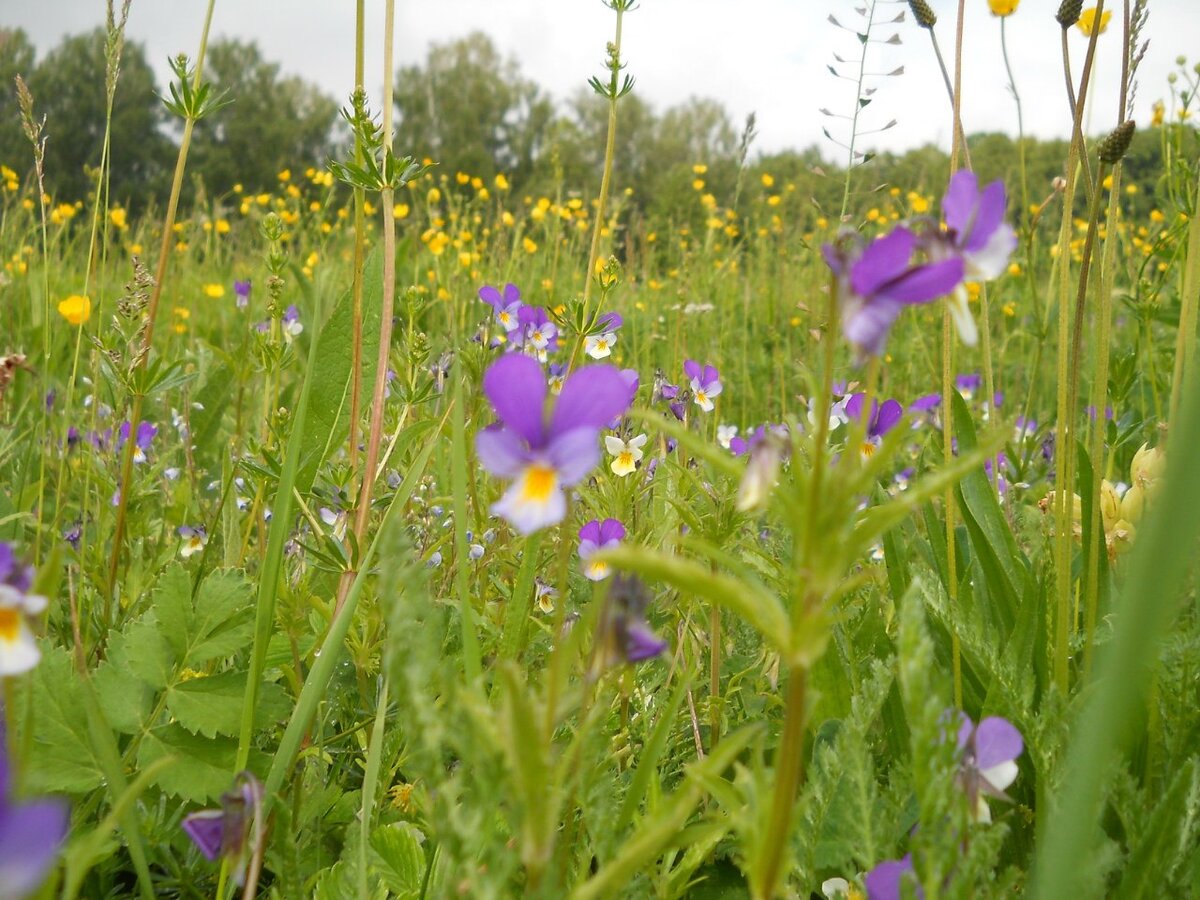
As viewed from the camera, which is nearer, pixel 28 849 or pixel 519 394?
pixel 28 849

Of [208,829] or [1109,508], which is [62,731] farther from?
[1109,508]

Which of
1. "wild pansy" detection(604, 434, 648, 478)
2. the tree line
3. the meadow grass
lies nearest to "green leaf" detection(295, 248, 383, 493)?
the meadow grass

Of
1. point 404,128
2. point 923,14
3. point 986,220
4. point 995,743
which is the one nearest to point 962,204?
point 986,220

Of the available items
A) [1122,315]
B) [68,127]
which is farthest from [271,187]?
Result: [1122,315]

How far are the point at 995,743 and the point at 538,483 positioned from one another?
1.41ft

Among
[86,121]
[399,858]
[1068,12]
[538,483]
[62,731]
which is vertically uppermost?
[86,121]

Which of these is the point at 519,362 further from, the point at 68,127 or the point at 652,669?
the point at 68,127

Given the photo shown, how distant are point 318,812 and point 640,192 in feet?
69.4

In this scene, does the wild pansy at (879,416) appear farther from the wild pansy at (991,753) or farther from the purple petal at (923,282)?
the purple petal at (923,282)

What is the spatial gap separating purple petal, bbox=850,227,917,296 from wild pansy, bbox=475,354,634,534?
0.14 metres

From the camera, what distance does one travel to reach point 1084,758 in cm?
41

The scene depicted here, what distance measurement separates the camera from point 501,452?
22.0 inches

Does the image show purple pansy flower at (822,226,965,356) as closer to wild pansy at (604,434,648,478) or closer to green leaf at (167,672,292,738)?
green leaf at (167,672,292,738)

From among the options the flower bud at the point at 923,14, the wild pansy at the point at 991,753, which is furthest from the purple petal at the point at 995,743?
the flower bud at the point at 923,14
